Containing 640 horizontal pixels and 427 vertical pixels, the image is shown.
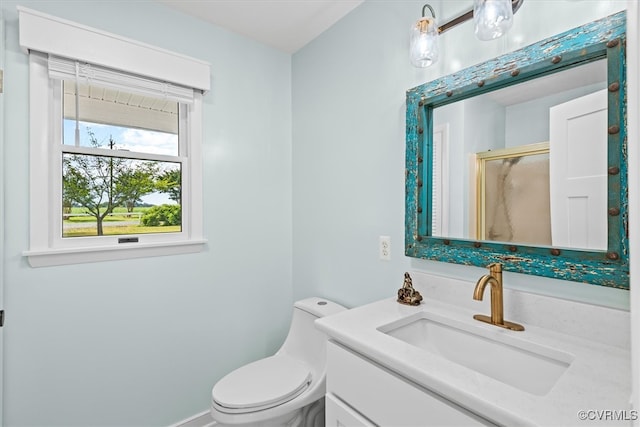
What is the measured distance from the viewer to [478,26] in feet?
3.20

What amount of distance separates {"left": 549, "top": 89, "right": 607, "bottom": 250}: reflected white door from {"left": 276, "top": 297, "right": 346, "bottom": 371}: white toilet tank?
1089mm

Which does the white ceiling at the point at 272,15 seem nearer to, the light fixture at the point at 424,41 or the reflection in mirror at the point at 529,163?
the light fixture at the point at 424,41

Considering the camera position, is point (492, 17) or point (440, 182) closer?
point (492, 17)

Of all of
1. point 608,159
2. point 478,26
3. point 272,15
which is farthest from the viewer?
point 272,15

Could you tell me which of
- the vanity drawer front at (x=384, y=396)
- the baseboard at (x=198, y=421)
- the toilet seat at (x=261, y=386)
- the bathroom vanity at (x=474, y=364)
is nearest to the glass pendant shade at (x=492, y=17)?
the bathroom vanity at (x=474, y=364)

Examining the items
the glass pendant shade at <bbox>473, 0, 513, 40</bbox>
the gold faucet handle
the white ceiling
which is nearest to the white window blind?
the white ceiling

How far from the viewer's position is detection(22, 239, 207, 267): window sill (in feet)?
4.46

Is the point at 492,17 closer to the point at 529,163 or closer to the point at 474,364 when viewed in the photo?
the point at 529,163

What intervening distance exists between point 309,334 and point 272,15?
176 cm

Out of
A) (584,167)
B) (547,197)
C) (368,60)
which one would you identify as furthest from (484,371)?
(368,60)

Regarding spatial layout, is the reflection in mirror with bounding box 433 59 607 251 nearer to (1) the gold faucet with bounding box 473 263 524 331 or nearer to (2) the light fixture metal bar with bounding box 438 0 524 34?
Result: (1) the gold faucet with bounding box 473 263 524 331

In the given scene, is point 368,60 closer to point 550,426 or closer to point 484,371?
point 484,371

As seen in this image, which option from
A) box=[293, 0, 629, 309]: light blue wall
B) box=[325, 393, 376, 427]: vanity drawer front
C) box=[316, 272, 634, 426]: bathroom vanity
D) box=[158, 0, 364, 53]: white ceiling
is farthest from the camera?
box=[158, 0, 364, 53]: white ceiling

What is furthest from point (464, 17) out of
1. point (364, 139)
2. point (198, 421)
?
point (198, 421)
